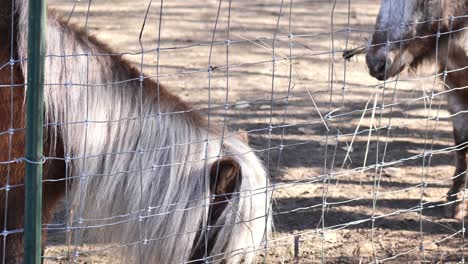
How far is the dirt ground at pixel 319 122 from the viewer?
421 centimetres

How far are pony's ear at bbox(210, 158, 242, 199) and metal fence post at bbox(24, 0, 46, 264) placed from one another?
2.72 ft

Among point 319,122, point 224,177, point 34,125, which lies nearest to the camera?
point 34,125

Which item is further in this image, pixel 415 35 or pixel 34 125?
pixel 415 35

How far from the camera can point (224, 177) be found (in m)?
3.13

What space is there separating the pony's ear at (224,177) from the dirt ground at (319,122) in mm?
240

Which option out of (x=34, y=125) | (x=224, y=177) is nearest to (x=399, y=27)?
(x=224, y=177)

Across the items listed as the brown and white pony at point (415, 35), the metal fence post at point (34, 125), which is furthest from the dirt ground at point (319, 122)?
the metal fence post at point (34, 125)

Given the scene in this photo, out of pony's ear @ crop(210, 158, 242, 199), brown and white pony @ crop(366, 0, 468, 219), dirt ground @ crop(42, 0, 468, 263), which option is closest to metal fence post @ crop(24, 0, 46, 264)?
dirt ground @ crop(42, 0, 468, 263)

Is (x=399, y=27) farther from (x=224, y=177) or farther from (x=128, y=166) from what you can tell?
(x=128, y=166)

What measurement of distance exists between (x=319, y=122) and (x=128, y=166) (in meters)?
3.10

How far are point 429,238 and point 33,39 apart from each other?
303 centimetres

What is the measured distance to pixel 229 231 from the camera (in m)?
3.10

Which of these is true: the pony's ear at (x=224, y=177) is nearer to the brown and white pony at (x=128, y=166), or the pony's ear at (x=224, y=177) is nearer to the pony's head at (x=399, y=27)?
the brown and white pony at (x=128, y=166)

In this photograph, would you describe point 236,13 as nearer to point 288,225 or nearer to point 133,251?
point 288,225
